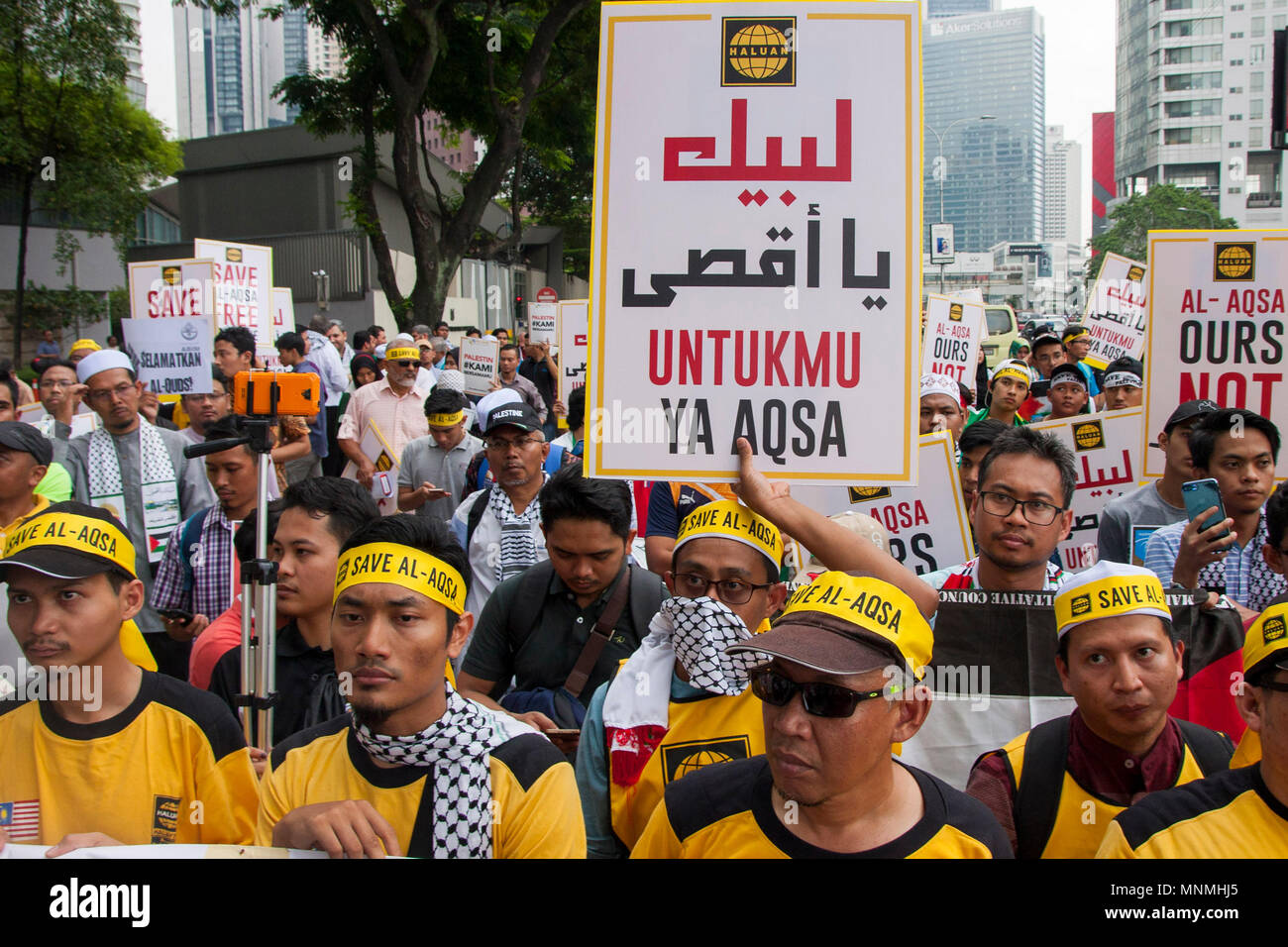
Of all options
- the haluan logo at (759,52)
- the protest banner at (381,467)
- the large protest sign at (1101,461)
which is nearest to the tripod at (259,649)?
the haluan logo at (759,52)

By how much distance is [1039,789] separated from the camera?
2652mm

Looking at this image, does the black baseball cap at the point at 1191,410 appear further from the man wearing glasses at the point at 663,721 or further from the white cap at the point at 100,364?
the white cap at the point at 100,364

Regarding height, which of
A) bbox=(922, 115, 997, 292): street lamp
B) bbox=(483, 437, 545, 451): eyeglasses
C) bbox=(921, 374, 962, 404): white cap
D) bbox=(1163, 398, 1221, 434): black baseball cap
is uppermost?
bbox=(922, 115, 997, 292): street lamp

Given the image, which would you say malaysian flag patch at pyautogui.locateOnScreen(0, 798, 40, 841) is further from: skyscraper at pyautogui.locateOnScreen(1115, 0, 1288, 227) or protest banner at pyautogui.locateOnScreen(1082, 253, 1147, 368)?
skyscraper at pyautogui.locateOnScreen(1115, 0, 1288, 227)

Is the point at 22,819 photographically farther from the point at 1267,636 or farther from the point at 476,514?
the point at 476,514

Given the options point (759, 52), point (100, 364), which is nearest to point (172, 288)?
point (100, 364)

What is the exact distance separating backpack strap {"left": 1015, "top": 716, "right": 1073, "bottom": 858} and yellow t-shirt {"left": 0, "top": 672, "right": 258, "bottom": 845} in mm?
1829

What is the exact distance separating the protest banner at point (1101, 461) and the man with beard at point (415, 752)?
14.5 ft

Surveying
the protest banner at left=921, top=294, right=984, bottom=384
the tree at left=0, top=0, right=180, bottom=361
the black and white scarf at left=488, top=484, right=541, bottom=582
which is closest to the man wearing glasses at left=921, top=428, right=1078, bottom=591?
the black and white scarf at left=488, top=484, right=541, bottom=582

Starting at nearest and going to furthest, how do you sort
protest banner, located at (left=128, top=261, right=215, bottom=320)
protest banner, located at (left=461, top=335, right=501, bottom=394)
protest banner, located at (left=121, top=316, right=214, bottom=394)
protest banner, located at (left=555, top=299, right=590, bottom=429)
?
protest banner, located at (left=121, top=316, right=214, bottom=394), protest banner, located at (left=128, top=261, right=215, bottom=320), protest banner, located at (left=555, top=299, right=590, bottom=429), protest banner, located at (left=461, top=335, right=501, bottom=394)

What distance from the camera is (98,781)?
270 cm

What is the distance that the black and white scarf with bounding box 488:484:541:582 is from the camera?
5109 millimetres

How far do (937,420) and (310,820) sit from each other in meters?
5.04

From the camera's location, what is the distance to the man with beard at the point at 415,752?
246 centimetres
